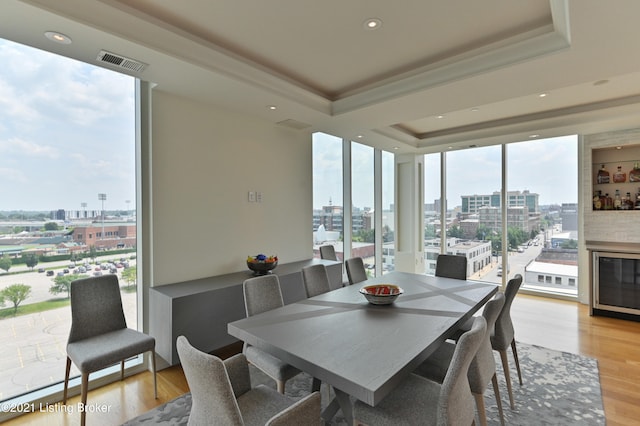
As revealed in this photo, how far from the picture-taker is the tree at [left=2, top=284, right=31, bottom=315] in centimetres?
242

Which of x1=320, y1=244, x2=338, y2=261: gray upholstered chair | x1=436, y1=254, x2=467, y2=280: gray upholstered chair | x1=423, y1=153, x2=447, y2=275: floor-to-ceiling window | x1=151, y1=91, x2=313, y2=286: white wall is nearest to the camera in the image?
x1=151, y1=91, x2=313, y2=286: white wall

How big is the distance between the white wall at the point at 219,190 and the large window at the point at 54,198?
1.00 feet

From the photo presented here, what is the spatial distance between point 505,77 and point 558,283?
14.4ft

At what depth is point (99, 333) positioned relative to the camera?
2.51m

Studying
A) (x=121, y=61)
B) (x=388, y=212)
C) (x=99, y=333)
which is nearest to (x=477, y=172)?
(x=388, y=212)

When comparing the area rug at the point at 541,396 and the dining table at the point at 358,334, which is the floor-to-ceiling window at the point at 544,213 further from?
the dining table at the point at 358,334

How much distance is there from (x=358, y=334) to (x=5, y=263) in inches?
109

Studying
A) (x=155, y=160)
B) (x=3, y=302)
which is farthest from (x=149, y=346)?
(x=155, y=160)

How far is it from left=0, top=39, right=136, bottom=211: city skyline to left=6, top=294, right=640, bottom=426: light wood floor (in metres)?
1.63

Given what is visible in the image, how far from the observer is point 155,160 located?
305 centimetres

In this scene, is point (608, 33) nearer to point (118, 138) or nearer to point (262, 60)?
point (262, 60)

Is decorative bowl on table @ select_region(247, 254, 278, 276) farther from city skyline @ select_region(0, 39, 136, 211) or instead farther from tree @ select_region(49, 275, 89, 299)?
tree @ select_region(49, 275, 89, 299)

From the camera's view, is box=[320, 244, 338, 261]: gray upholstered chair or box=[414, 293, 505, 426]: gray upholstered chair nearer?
box=[414, 293, 505, 426]: gray upholstered chair

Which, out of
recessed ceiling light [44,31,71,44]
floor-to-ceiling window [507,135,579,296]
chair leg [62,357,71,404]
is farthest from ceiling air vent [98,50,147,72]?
floor-to-ceiling window [507,135,579,296]
